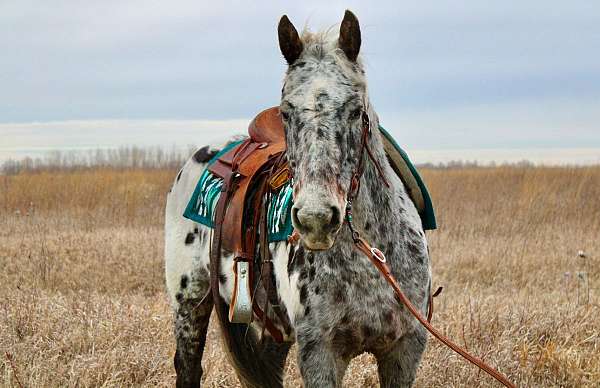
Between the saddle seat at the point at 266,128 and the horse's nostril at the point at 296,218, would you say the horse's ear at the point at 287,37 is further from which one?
the saddle seat at the point at 266,128

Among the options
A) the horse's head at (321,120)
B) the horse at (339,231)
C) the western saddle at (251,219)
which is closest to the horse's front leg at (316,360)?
the horse at (339,231)

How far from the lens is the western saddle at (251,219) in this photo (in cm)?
325

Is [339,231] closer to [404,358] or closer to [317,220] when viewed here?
[317,220]

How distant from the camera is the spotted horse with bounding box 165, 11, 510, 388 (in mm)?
2365

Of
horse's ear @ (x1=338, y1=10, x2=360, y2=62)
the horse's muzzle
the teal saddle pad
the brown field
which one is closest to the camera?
the horse's muzzle

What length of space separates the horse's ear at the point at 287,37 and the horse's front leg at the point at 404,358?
1.25m

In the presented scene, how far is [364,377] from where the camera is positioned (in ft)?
14.4

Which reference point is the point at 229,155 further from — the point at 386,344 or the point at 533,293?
the point at 533,293

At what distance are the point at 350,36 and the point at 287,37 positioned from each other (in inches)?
9.5

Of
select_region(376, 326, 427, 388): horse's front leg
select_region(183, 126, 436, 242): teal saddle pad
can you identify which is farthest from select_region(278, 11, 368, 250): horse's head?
select_region(376, 326, 427, 388): horse's front leg

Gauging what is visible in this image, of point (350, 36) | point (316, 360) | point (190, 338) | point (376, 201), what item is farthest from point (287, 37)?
point (190, 338)

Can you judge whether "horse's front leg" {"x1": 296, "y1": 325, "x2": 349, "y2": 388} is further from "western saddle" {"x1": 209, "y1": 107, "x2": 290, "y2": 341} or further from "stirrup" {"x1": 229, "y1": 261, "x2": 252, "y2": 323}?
"stirrup" {"x1": 229, "y1": 261, "x2": 252, "y2": 323}

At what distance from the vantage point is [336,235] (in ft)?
8.13

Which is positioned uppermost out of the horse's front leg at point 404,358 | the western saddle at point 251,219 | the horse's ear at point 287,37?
the horse's ear at point 287,37
